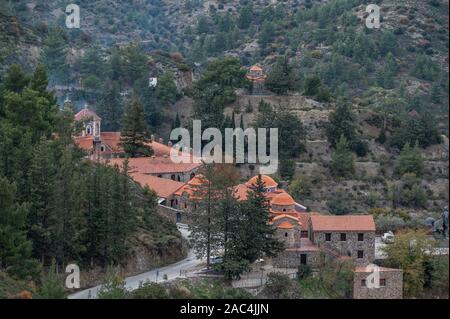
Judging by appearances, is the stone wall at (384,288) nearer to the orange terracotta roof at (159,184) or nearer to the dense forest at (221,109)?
the dense forest at (221,109)

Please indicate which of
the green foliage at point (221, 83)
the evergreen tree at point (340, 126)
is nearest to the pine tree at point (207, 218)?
the green foliage at point (221, 83)

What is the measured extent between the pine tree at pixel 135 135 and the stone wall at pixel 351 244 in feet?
56.0

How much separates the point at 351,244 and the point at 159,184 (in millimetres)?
12076

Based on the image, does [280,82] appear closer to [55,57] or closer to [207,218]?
[55,57]

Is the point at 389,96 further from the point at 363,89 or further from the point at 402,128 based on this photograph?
the point at 402,128

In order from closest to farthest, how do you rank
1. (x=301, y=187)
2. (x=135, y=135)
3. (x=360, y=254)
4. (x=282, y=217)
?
(x=282, y=217), (x=360, y=254), (x=135, y=135), (x=301, y=187)

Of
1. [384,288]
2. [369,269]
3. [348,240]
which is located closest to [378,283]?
[384,288]

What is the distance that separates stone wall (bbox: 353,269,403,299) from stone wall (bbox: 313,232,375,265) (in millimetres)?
2201

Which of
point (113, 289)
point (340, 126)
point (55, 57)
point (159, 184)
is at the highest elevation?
point (55, 57)

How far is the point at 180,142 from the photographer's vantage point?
72500mm

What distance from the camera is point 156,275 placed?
4688 centimetres

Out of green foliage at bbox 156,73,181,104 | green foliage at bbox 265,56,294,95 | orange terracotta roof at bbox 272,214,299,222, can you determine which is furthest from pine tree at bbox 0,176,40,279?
green foliage at bbox 265,56,294,95

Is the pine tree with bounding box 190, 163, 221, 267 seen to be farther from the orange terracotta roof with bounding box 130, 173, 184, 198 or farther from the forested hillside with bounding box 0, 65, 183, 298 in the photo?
the orange terracotta roof with bounding box 130, 173, 184, 198
